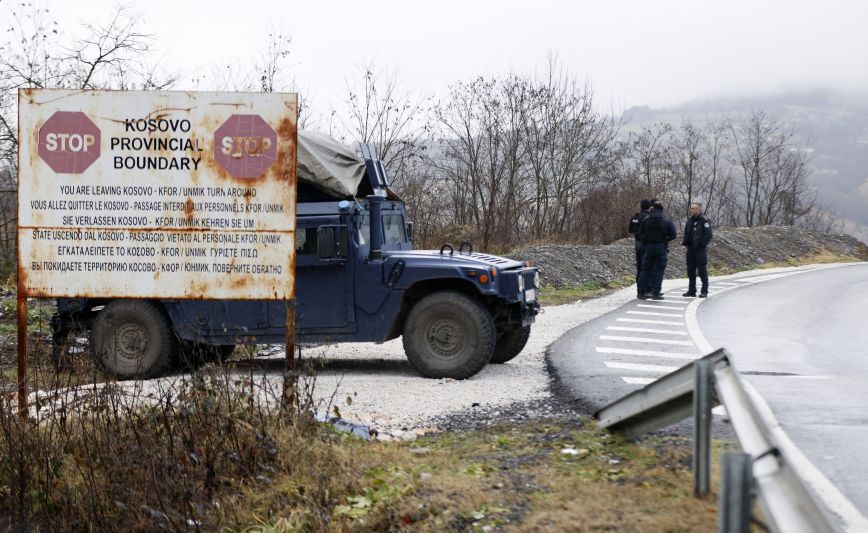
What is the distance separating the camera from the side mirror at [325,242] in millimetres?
10703

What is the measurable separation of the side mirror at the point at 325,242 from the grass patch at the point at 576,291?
34.0 feet

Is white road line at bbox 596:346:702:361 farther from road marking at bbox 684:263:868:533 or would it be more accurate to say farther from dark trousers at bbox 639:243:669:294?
dark trousers at bbox 639:243:669:294

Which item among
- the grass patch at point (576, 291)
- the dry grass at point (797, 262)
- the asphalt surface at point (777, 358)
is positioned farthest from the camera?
the dry grass at point (797, 262)

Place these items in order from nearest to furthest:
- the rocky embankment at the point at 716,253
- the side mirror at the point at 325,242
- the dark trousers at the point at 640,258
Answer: the side mirror at the point at 325,242 → the dark trousers at the point at 640,258 → the rocky embankment at the point at 716,253

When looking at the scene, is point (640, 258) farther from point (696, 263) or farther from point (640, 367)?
point (640, 367)

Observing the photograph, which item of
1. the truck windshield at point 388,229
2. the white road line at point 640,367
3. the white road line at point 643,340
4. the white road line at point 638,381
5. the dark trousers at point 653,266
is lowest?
the white road line at point 638,381

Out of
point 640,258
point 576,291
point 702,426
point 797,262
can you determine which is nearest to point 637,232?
point 640,258

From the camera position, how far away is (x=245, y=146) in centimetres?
826

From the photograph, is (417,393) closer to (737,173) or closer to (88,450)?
(88,450)

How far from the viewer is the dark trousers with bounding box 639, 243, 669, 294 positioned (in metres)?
19.8

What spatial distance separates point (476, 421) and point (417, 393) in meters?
1.68

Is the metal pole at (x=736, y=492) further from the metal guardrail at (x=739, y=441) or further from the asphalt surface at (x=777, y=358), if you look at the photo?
the asphalt surface at (x=777, y=358)

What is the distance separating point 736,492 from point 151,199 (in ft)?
21.2

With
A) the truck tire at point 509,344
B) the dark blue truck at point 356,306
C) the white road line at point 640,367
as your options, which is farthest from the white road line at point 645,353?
the dark blue truck at point 356,306
